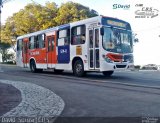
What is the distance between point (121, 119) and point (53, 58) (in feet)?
46.3

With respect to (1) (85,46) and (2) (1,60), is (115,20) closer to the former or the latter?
(1) (85,46)

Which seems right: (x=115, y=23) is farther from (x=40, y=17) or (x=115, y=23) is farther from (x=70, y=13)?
(x=40, y=17)

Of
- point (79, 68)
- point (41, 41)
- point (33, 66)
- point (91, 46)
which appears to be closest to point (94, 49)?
point (91, 46)

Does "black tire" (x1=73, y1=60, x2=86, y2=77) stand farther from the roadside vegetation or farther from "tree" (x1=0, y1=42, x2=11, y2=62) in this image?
"tree" (x1=0, y1=42, x2=11, y2=62)

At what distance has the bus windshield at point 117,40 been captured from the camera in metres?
16.6

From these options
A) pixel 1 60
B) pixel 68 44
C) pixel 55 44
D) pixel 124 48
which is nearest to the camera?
pixel 124 48

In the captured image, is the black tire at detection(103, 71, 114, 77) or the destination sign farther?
the black tire at detection(103, 71, 114, 77)

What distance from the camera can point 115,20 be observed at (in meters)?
17.5

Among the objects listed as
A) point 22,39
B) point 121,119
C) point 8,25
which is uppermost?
point 8,25

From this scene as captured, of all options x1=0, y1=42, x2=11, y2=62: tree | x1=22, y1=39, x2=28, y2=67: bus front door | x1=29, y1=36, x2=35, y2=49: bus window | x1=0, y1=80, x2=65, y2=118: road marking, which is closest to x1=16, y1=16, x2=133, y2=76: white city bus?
x1=29, y1=36, x2=35, y2=49: bus window

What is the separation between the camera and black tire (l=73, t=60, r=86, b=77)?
59.0 ft

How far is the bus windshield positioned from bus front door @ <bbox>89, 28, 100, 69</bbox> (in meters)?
0.51

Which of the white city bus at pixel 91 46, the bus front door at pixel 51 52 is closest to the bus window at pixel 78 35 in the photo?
the white city bus at pixel 91 46

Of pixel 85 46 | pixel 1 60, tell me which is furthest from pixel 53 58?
pixel 1 60
